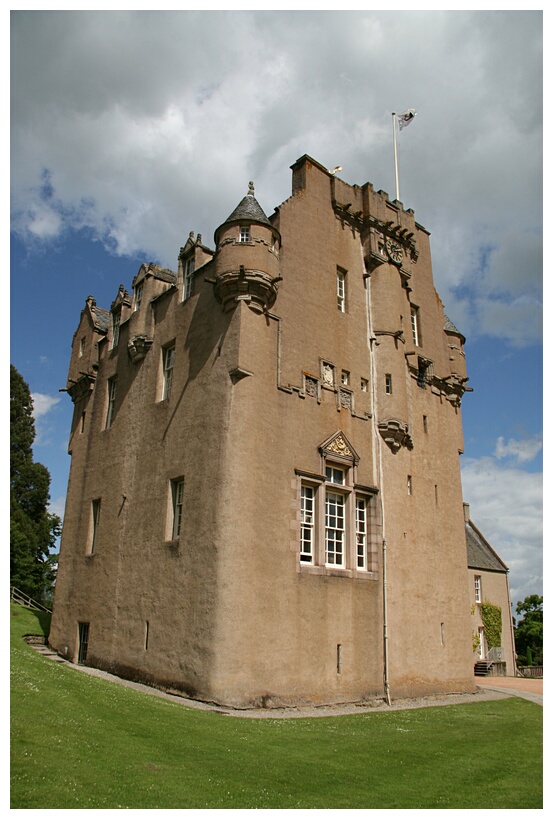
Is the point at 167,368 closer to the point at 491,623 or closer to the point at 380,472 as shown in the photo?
the point at 380,472

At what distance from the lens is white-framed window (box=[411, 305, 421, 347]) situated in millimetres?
29266

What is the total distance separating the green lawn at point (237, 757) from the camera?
895 cm

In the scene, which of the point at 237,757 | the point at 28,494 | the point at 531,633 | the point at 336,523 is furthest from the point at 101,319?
the point at 531,633

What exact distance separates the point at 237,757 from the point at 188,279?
58.6 feet

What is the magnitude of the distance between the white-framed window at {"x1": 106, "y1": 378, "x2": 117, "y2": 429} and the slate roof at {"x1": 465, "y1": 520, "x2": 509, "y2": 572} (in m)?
29.2

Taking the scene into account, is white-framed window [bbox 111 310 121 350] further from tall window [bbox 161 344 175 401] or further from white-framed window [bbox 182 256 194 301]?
white-framed window [bbox 182 256 194 301]

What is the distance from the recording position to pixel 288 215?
23438 millimetres

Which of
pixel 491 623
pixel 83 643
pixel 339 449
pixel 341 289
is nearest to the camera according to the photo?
pixel 339 449

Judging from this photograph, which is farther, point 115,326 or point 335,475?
point 115,326

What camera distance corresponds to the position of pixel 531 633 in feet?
191

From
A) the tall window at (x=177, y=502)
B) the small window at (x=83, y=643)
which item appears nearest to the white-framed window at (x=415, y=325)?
the tall window at (x=177, y=502)

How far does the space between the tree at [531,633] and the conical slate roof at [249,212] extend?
50.9 meters

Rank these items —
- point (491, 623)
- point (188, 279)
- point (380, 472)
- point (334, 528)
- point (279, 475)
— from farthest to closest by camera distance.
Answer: point (491, 623) → point (188, 279) → point (380, 472) → point (334, 528) → point (279, 475)

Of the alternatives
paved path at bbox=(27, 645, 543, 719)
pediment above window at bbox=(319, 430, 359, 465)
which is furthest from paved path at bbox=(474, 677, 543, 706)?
pediment above window at bbox=(319, 430, 359, 465)
